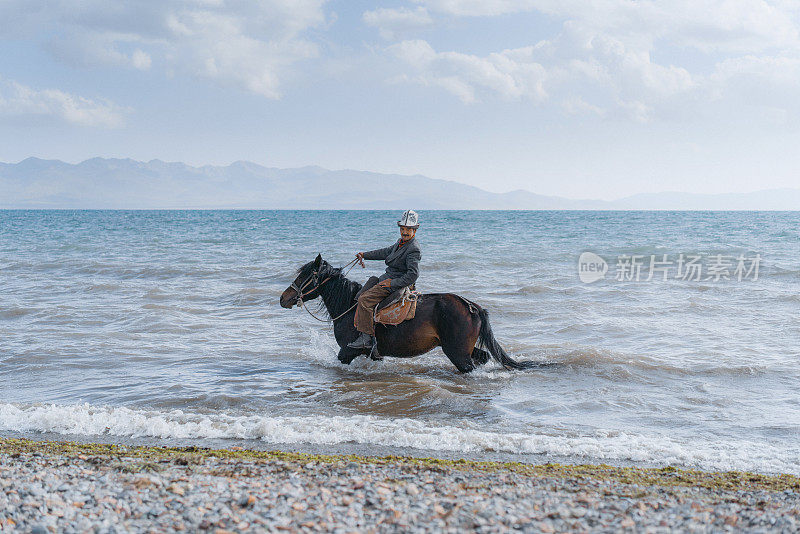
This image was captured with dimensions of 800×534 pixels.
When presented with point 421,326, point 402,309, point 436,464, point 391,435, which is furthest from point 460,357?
point 436,464

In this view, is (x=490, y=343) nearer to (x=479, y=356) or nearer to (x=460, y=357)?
(x=479, y=356)

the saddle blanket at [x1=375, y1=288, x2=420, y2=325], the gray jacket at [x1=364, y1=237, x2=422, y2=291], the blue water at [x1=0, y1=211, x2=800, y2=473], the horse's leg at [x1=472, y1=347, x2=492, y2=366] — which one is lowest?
the blue water at [x1=0, y1=211, x2=800, y2=473]

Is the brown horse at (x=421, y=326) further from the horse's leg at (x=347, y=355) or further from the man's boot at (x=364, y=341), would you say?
the man's boot at (x=364, y=341)

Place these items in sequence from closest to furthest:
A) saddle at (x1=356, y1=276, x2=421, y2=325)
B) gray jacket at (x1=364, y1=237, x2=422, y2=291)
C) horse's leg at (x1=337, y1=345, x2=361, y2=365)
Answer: gray jacket at (x1=364, y1=237, x2=422, y2=291) → saddle at (x1=356, y1=276, x2=421, y2=325) → horse's leg at (x1=337, y1=345, x2=361, y2=365)

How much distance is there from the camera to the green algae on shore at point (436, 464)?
17.0 feet

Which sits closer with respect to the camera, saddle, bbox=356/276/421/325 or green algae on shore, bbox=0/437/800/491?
green algae on shore, bbox=0/437/800/491

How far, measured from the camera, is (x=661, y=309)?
1534cm

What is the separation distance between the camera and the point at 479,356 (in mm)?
9570

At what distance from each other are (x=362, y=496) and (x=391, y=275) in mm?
5165

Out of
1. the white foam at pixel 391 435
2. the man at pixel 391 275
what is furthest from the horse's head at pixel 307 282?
the white foam at pixel 391 435

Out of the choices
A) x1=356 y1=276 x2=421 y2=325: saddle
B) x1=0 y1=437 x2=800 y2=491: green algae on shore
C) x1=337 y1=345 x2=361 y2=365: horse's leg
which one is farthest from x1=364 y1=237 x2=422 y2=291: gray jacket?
x1=0 y1=437 x2=800 y2=491: green algae on shore

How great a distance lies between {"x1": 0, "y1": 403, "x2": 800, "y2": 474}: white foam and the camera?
629cm

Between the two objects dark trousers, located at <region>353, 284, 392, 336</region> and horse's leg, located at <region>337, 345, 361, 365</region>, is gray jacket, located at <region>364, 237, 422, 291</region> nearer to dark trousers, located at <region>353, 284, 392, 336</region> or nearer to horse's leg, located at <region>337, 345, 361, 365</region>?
dark trousers, located at <region>353, 284, 392, 336</region>

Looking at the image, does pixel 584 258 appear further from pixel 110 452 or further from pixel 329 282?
pixel 110 452
